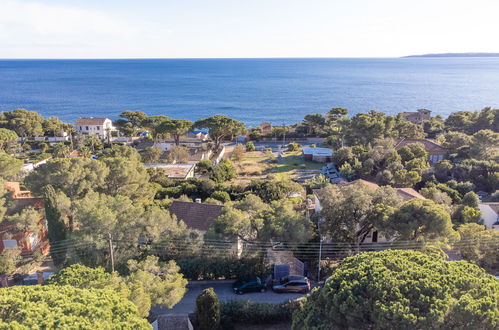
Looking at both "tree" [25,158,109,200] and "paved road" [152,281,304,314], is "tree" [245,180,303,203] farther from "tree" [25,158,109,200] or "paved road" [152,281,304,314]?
"tree" [25,158,109,200]

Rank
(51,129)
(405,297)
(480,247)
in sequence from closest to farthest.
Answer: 1. (405,297)
2. (480,247)
3. (51,129)

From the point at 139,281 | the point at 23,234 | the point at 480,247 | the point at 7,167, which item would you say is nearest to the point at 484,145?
the point at 480,247

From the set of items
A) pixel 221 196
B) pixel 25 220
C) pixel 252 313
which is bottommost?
pixel 252 313

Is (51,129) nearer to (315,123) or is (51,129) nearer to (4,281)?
(315,123)

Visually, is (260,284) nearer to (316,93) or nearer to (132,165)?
(132,165)

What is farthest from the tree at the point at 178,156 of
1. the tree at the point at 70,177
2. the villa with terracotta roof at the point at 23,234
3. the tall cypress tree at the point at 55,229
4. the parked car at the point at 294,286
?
the parked car at the point at 294,286

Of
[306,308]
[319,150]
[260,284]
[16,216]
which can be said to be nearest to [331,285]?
[306,308]

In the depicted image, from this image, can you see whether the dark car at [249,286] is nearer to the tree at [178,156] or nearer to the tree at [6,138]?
the tree at [178,156]
